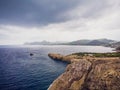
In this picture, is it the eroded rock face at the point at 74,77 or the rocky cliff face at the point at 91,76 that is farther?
the eroded rock face at the point at 74,77

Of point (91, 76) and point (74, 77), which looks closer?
point (91, 76)

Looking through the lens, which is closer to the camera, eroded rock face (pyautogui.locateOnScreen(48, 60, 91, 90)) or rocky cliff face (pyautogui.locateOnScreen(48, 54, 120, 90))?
rocky cliff face (pyautogui.locateOnScreen(48, 54, 120, 90))

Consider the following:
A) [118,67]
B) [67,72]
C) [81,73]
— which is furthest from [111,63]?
[67,72]

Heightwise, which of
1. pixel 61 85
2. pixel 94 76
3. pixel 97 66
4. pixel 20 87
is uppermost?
pixel 97 66

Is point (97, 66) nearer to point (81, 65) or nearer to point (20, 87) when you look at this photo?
point (81, 65)

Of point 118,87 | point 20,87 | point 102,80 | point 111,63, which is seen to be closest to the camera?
point 118,87

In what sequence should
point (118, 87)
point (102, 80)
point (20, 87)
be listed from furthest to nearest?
point (20, 87) → point (102, 80) → point (118, 87)

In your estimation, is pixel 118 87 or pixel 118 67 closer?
pixel 118 87

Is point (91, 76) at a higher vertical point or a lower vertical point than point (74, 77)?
higher
